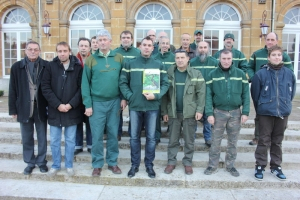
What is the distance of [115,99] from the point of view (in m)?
4.18

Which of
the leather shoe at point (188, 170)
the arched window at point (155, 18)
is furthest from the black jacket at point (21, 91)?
the arched window at point (155, 18)

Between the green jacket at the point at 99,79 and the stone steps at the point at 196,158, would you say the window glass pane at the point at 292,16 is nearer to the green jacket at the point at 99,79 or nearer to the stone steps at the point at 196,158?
the stone steps at the point at 196,158

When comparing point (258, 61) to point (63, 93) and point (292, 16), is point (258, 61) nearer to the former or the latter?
point (63, 93)

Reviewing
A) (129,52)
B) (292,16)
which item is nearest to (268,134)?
(129,52)

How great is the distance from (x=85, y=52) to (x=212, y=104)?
7.86 feet

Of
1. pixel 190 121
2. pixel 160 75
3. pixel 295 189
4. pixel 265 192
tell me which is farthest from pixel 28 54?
pixel 295 189

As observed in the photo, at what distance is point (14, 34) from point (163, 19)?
7033 millimetres

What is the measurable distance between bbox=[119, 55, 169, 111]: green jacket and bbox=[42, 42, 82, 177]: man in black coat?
2.41 ft

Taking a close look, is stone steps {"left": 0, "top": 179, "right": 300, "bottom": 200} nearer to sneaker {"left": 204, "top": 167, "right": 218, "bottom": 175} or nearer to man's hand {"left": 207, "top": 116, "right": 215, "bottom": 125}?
sneaker {"left": 204, "top": 167, "right": 218, "bottom": 175}

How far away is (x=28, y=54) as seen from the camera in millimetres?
4195

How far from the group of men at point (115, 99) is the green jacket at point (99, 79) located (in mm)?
14

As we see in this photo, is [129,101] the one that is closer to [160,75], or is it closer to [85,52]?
[160,75]

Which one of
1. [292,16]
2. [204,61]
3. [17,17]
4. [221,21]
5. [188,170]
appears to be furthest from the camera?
[17,17]

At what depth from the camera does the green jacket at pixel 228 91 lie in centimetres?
416
